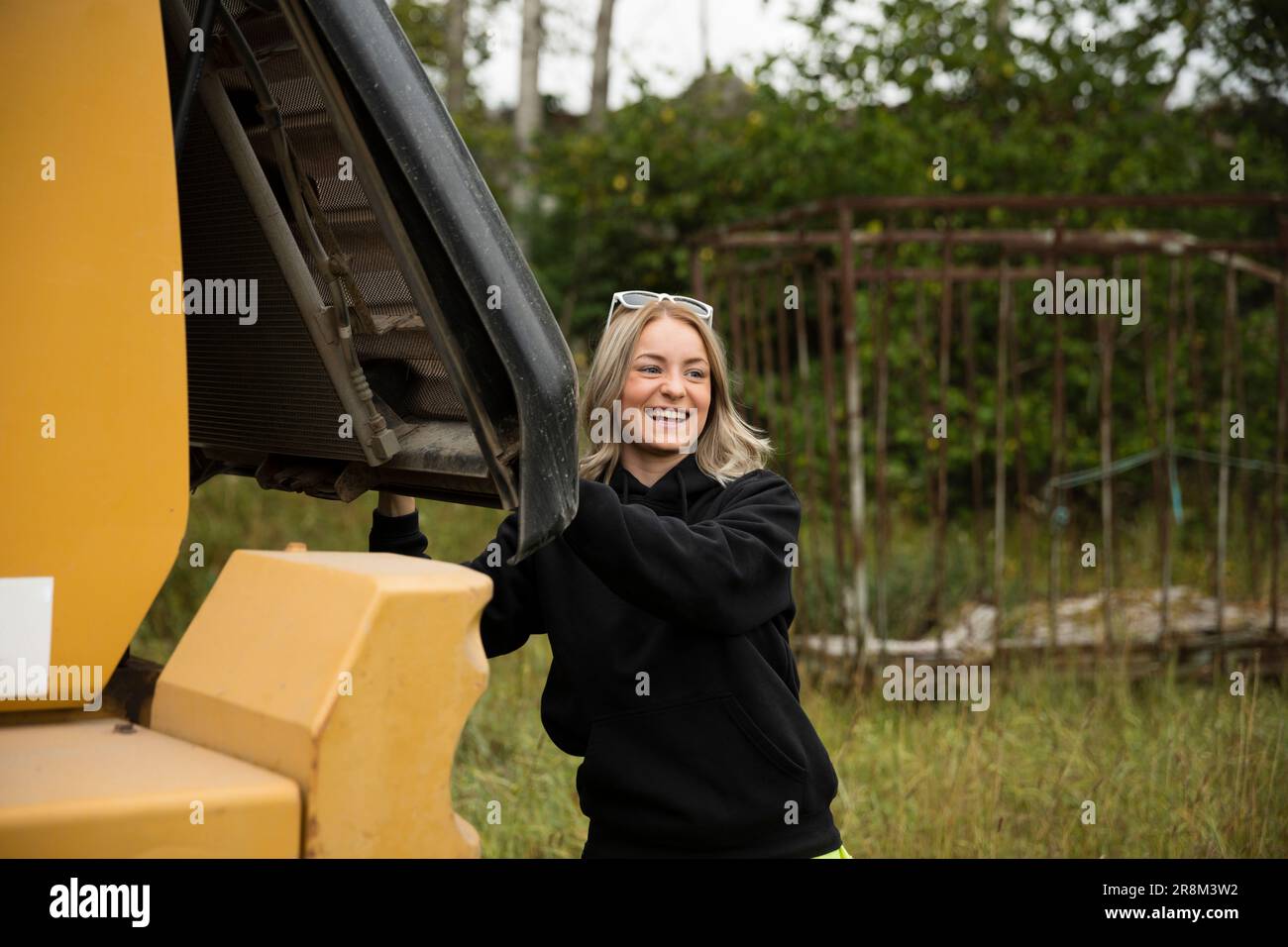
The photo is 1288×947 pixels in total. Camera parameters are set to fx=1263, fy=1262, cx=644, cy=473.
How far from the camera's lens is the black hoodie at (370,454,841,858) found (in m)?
1.86

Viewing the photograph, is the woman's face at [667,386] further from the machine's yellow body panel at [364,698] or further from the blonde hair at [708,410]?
the machine's yellow body panel at [364,698]

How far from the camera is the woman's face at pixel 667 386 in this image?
2105 millimetres

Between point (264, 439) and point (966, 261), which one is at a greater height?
point (966, 261)

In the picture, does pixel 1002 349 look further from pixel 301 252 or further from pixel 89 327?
pixel 89 327

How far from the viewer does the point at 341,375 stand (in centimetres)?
173

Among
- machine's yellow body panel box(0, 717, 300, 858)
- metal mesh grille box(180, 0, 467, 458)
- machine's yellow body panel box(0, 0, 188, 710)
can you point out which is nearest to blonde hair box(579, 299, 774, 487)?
metal mesh grille box(180, 0, 467, 458)

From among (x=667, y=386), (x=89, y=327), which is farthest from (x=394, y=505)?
(x=89, y=327)

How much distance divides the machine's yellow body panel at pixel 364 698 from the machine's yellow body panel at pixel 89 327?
167 mm

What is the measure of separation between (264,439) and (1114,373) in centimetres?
858

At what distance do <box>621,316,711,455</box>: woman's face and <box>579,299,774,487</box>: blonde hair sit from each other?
2 centimetres

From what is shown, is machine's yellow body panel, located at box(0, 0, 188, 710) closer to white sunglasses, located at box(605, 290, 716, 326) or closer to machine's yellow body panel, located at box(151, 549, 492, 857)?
machine's yellow body panel, located at box(151, 549, 492, 857)
